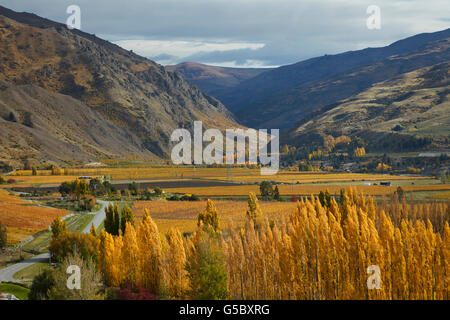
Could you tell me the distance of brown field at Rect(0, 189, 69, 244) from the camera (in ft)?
318

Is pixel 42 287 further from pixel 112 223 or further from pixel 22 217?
pixel 22 217

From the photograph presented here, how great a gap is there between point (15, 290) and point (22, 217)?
51029mm

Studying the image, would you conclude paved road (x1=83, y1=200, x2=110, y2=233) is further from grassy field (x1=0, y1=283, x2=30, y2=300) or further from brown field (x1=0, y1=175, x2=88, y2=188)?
brown field (x1=0, y1=175, x2=88, y2=188)

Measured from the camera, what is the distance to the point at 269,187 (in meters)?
147

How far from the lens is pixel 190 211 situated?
126m

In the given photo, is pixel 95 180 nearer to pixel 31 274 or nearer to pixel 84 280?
pixel 31 274

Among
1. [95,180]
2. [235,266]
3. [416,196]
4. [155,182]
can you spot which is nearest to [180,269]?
[235,266]

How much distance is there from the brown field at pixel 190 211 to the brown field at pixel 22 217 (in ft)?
61.4

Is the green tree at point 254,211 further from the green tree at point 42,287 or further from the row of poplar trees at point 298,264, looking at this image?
the green tree at point 42,287

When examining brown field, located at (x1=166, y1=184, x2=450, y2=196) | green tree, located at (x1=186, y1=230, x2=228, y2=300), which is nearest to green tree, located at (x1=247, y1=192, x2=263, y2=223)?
green tree, located at (x1=186, y1=230, x2=228, y2=300)

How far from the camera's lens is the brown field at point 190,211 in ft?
354

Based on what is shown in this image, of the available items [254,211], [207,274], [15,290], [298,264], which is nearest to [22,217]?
[254,211]

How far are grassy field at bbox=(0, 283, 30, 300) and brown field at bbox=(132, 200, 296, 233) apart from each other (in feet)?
129
